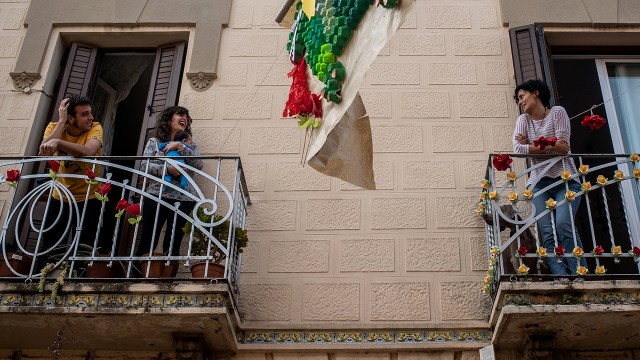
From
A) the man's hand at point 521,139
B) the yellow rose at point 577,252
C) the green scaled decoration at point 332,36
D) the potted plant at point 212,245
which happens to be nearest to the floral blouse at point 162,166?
the potted plant at point 212,245

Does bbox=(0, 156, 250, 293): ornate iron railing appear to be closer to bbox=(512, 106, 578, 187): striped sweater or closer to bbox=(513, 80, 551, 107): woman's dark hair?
bbox=(512, 106, 578, 187): striped sweater

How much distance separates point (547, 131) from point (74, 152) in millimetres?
A: 3693

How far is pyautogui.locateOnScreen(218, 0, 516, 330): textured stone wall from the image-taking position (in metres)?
7.55

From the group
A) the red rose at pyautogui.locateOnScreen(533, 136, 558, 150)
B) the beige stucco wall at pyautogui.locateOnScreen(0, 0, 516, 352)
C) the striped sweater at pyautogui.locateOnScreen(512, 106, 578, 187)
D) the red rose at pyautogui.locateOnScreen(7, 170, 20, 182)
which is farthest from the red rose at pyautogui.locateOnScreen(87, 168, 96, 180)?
the red rose at pyautogui.locateOnScreen(533, 136, 558, 150)

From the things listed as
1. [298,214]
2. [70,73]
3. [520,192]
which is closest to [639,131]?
[520,192]

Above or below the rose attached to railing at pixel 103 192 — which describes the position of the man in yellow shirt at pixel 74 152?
above

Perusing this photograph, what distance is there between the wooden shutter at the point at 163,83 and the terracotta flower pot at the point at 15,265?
1754mm

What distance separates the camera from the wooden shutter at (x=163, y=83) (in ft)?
29.0

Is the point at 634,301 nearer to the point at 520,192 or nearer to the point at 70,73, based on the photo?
the point at 520,192

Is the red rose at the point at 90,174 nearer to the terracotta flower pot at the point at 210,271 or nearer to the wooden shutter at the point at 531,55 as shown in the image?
the terracotta flower pot at the point at 210,271

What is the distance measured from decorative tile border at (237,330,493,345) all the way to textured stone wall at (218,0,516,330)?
2.7 inches

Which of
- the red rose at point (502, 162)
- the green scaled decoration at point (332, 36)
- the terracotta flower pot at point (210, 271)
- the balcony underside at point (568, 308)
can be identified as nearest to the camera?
the green scaled decoration at point (332, 36)

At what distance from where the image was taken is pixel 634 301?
21.7ft

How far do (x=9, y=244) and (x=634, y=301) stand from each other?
4.85 meters
